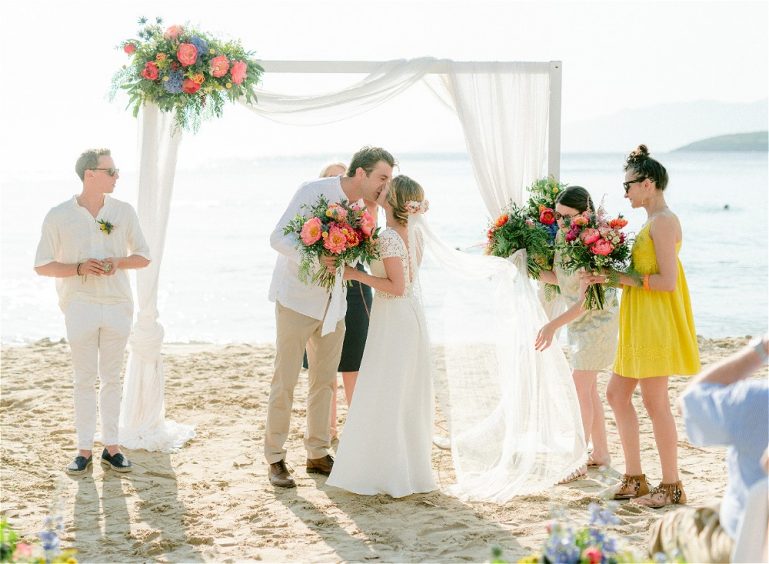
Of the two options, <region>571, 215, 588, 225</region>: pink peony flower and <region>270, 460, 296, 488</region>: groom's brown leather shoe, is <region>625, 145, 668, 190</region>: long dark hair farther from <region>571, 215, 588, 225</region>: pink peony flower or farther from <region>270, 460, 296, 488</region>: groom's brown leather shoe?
<region>270, 460, 296, 488</region>: groom's brown leather shoe

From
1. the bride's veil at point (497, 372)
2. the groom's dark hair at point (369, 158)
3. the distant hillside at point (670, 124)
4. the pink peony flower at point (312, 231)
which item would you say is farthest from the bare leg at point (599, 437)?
the distant hillside at point (670, 124)

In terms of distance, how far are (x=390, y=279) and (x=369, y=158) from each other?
78 cm

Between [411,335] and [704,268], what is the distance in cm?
1800

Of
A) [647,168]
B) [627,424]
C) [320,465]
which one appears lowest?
[320,465]

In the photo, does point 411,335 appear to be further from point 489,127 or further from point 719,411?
point 719,411

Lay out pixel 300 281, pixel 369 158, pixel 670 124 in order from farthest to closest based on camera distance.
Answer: pixel 670 124 < pixel 300 281 < pixel 369 158

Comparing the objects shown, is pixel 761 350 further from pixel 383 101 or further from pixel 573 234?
pixel 383 101

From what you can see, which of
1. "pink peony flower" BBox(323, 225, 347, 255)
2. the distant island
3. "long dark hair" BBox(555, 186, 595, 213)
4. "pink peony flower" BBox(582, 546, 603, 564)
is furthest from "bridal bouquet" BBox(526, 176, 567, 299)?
the distant island

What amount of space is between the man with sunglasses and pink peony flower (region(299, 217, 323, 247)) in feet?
4.46

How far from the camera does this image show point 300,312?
5.85m

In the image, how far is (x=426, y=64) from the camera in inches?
265

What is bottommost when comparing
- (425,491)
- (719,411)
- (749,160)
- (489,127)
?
(425,491)

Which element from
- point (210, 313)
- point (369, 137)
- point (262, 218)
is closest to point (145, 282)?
point (210, 313)

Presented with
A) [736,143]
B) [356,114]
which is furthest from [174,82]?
[736,143]
